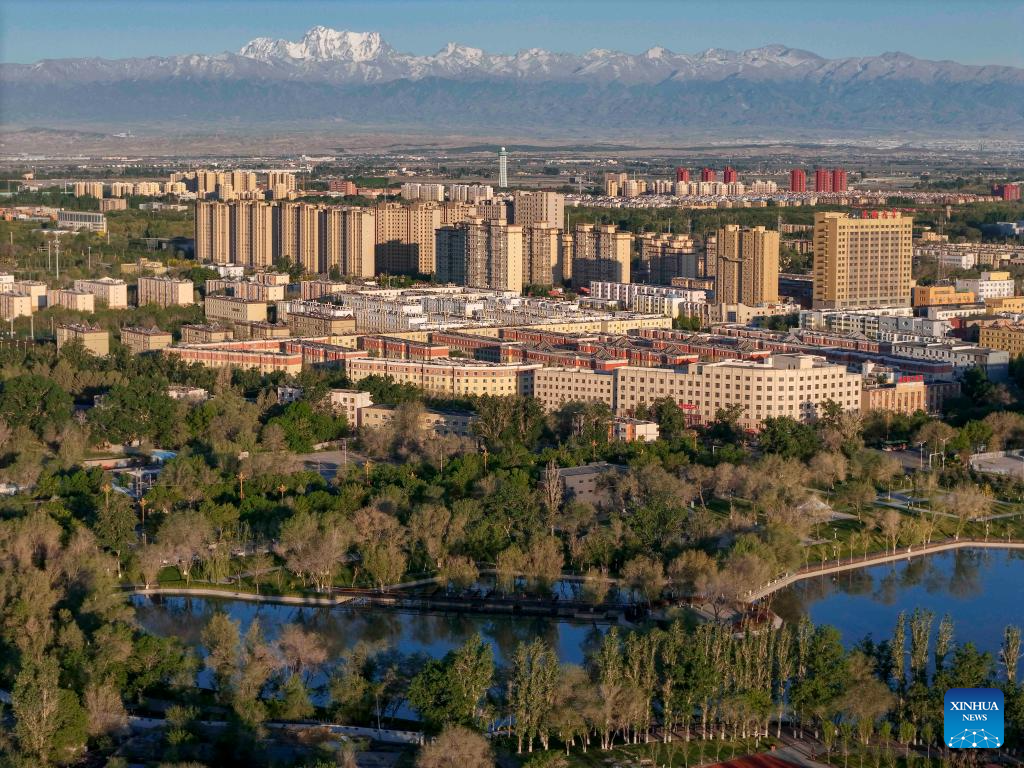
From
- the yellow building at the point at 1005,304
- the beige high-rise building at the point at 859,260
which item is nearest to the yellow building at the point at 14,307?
the beige high-rise building at the point at 859,260

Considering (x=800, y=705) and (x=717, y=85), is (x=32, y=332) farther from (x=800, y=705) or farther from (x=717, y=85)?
(x=717, y=85)

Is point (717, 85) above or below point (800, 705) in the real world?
above

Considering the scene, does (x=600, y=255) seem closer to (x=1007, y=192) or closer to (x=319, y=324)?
(x=319, y=324)

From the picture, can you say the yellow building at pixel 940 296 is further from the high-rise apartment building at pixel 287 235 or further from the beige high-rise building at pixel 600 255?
the high-rise apartment building at pixel 287 235

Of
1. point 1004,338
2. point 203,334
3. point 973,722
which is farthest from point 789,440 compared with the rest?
point 203,334

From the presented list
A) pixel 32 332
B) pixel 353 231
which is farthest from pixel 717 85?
pixel 32 332

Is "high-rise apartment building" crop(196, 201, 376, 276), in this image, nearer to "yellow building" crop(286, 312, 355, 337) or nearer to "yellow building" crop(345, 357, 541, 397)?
"yellow building" crop(286, 312, 355, 337)
